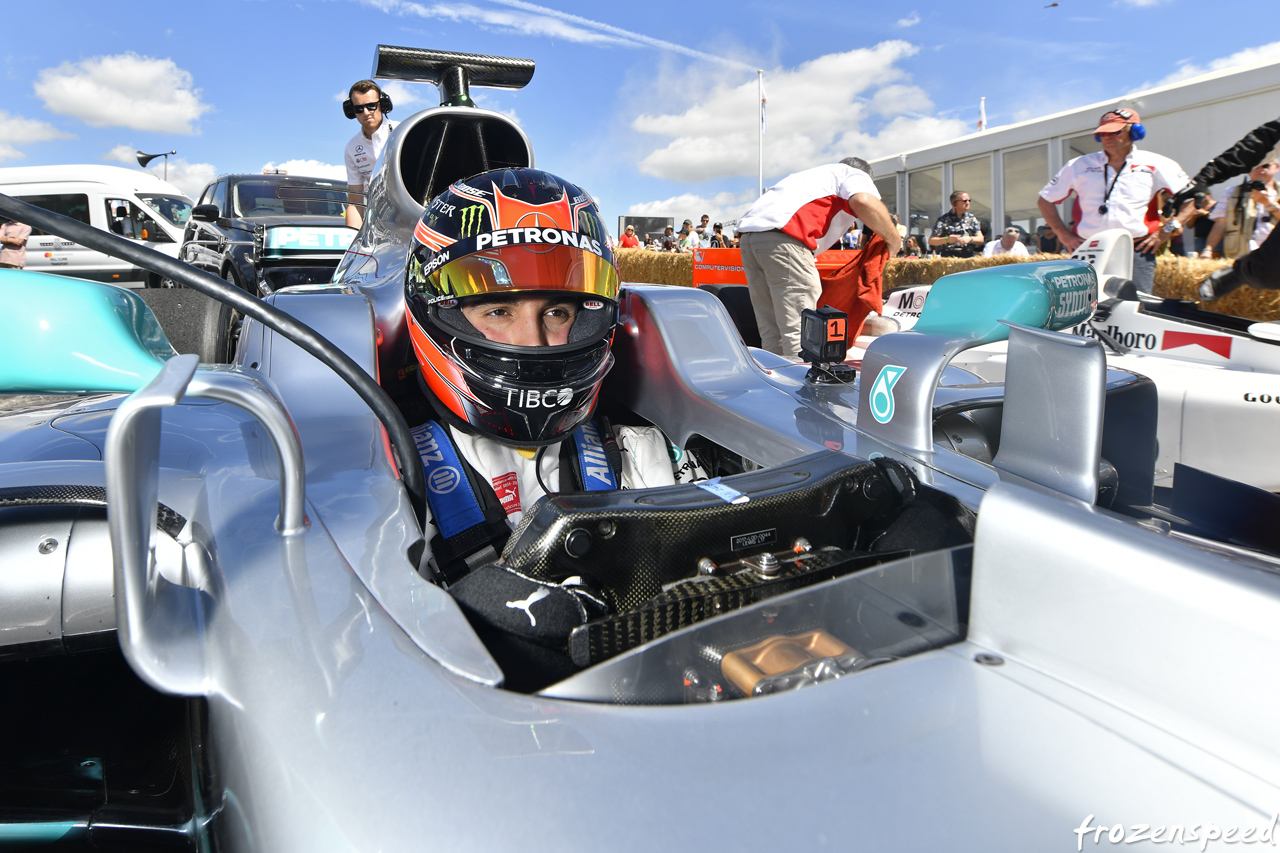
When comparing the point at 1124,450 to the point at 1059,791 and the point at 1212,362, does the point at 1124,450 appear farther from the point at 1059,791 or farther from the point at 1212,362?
the point at 1212,362

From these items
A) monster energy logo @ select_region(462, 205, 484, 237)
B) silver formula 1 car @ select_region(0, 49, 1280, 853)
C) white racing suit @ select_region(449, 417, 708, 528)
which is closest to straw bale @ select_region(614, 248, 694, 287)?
white racing suit @ select_region(449, 417, 708, 528)

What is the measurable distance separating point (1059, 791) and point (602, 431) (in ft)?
4.56

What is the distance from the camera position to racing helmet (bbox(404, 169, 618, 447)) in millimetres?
1489

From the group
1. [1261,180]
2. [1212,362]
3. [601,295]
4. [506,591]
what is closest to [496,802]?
[506,591]

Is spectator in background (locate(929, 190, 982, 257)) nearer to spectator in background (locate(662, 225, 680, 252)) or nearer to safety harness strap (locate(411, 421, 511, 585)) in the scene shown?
safety harness strap (locate(411, 421, 511, 585))

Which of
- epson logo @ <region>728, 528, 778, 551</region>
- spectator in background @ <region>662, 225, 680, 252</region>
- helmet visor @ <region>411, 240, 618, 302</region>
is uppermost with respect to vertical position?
spectator in background @ <region>662, 225, 680, 252</region>

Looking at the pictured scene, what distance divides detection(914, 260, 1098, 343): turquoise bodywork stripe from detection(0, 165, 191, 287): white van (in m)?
10.9

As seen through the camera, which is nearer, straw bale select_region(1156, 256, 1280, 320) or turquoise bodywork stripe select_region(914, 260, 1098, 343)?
turquoise bodywork stripe select_region(914, 260, 1098, 343)

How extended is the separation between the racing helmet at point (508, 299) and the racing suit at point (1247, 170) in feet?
7.40

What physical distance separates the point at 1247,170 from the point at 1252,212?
2820 millimetres

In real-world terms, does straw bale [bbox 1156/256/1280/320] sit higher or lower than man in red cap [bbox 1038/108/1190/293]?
lower

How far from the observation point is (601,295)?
1.61 meters

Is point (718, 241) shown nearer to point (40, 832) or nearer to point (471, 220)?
point (471, 220)

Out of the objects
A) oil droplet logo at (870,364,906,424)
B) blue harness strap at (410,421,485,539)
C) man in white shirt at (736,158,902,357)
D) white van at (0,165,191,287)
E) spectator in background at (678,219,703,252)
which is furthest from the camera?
spectator in background at (678,219,703,252)
